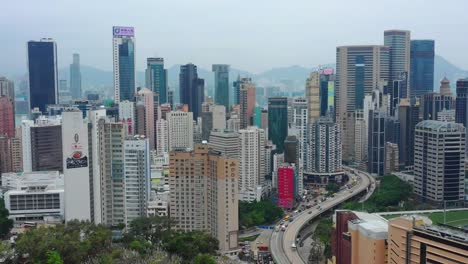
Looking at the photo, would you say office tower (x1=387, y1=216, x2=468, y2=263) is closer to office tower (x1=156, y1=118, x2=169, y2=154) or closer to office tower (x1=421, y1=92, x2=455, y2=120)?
office tower (x1=421, y1=92, x2=455, y2=120)

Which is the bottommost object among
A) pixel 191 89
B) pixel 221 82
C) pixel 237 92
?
pixel 237 92

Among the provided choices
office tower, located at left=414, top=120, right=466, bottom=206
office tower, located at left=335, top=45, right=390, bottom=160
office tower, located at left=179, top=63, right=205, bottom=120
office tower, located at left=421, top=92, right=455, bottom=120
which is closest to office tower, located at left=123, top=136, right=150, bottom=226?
office tower, located at left=414, top=120, right=466, bottom=206

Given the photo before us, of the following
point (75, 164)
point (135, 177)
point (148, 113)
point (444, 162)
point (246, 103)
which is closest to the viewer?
point (75, 164)

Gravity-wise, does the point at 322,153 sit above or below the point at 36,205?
above

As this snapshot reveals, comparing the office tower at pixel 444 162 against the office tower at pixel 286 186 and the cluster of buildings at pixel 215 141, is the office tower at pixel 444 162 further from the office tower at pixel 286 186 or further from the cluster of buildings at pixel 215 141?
the office tower at pixel 286 186

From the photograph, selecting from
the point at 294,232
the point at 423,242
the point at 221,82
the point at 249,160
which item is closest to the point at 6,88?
the point at 221,82

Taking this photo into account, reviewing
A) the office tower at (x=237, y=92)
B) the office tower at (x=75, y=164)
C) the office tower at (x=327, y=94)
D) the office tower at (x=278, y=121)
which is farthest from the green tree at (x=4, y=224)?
the office tower at (x=327, y=94)

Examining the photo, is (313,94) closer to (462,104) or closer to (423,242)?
(462,104)

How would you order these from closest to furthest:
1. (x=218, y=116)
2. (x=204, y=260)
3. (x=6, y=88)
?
(x=204, y=260), (x=218, y=116), (x=6, y=88)
